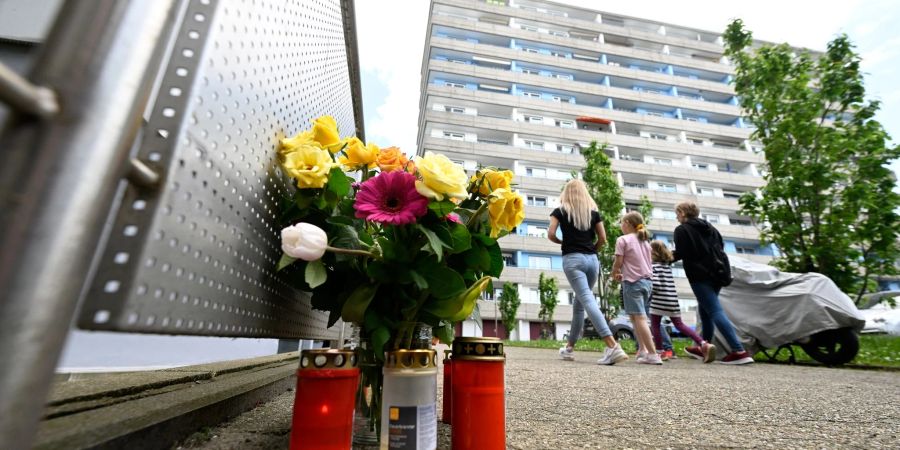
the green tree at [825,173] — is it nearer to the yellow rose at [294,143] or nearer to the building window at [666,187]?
the yellow rose at [294,143]

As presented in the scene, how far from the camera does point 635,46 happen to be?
2936 centimetres

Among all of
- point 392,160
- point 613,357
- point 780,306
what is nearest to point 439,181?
point 392,160

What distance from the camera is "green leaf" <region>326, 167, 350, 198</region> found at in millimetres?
962

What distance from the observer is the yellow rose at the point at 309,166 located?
2.91 feet

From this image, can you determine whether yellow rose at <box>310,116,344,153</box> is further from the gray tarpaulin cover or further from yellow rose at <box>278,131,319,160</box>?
the gray tarpaulin cover

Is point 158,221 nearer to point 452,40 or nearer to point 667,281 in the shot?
point 667,281

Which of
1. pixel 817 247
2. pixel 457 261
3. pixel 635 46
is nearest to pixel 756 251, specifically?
pixel 635 46

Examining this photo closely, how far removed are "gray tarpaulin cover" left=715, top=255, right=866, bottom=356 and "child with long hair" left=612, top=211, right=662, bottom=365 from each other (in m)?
1.27

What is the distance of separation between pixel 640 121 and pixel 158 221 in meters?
29.3

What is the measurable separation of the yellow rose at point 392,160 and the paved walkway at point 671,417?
0.70 metres

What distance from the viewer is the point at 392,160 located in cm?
104

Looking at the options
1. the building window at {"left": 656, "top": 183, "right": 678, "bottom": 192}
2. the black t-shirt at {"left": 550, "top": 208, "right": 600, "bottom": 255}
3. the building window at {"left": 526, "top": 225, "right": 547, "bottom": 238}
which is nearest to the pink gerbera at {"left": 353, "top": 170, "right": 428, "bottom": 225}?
the black t-shirt at {"left": 550, "top": 208, "right": 600, "bottom": 255}

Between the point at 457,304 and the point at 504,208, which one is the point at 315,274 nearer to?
the point at 457,304

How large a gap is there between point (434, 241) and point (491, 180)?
0.30 m
